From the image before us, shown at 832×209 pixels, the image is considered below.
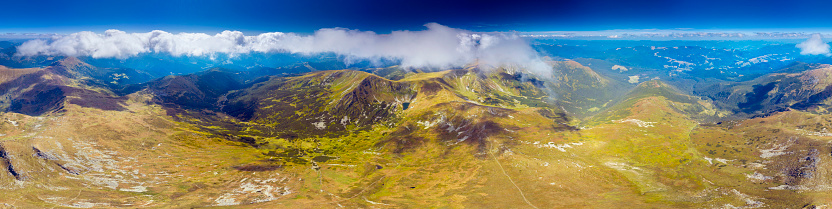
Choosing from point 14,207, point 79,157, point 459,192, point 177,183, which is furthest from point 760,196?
point 79,157

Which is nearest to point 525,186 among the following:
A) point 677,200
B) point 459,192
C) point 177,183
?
point 459,192

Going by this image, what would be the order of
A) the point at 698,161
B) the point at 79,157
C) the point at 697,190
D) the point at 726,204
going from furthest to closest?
the point at 698,161 < the point at 79,157 < the point at 697,190 < the point at 726,204

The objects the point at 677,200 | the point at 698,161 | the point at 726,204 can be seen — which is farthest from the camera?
the point at 698,161

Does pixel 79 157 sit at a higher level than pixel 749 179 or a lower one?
higher

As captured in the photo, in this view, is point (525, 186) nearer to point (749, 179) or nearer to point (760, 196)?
point (760, 196)

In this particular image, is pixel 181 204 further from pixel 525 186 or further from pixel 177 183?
pixel 525 186

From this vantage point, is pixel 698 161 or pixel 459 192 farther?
pixel 698 161

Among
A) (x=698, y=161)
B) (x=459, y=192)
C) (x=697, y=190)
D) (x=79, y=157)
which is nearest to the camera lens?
(x=697, y=190)

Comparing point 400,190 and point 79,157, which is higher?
point 79,157

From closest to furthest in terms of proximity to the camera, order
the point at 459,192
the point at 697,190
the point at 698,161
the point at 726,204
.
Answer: the point at 726,204 → the point at 697,190 → the point at 459,192 → the point at 698,161
